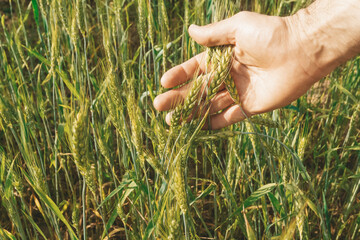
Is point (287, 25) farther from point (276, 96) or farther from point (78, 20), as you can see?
point (78, 20)

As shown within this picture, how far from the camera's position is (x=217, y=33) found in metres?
1.15

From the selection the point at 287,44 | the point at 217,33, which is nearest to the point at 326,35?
the point at 287,44

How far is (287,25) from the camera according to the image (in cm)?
120

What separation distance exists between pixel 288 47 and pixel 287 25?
3.9 inches

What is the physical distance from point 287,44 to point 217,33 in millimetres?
263

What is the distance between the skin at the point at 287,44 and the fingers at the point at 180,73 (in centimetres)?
7

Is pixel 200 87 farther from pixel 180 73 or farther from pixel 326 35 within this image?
pixel 326 35

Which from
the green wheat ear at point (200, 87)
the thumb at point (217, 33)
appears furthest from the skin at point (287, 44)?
the green wheat ear at point (200, 87)

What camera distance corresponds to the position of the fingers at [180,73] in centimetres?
128

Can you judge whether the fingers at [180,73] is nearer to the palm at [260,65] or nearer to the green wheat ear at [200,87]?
the palm at [260,65]

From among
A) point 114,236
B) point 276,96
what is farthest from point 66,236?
point 276,96

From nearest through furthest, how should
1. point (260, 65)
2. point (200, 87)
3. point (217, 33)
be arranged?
point (200, 87) → point (217, 33) → point (260, 65)

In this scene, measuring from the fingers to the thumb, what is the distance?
0.31ft

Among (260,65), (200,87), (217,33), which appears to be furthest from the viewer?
(260,65)
